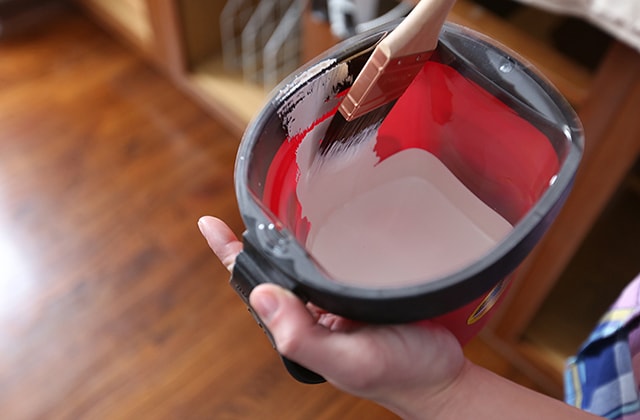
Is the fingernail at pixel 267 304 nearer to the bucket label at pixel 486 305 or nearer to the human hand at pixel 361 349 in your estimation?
the human hand at pixel 361 349

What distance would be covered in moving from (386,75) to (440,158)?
0.41ft

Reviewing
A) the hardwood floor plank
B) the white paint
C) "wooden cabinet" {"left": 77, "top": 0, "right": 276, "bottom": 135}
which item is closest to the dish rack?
"wooden cabinet" {"left": 77, "top": 0, "right": 276, "bottom": 135}

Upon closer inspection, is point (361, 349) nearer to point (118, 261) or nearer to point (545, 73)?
point (545, 73)

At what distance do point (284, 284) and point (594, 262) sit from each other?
96 centimetres

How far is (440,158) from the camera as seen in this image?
48 centimetres

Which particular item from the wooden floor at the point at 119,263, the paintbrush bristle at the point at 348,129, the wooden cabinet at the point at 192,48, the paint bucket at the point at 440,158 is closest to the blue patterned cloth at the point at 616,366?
the paint bucket at the point at 440,158

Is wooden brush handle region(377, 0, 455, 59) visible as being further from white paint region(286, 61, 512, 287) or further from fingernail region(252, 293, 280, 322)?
fingernail region(252, 293, 280, 322)

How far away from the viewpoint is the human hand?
329 mm

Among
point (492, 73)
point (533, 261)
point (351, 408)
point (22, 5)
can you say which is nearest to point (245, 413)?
point (351, 408)

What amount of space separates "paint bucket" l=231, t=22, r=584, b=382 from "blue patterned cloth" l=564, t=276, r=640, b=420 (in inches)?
7.2

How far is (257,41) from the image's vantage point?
135cm

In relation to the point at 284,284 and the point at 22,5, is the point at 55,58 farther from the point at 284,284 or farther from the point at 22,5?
the point at 284,284

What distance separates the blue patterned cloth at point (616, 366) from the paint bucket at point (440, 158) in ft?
0.60

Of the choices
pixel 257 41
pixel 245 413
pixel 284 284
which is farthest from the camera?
pixel 257 41
